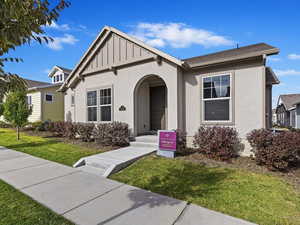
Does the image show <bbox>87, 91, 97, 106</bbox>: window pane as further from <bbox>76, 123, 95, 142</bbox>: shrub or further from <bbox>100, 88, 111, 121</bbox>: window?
<bbox>76, 123, 95, 142</bbox>: shrub

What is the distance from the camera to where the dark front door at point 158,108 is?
31.9ft

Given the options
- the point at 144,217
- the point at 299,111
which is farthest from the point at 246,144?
the point at 299,111

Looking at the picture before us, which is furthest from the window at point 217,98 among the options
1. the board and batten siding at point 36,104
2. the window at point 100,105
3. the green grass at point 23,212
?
the board and batten siding at point 36,104

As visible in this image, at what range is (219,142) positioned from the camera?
20.1ft

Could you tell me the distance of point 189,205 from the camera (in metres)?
3.31

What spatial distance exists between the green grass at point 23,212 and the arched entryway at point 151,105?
614cm

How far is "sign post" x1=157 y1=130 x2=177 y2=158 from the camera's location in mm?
6449

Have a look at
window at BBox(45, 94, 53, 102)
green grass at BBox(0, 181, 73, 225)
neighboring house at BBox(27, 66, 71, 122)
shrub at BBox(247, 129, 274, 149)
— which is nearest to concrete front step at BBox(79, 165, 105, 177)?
green grass at BBox(0, 181, 73, 225)

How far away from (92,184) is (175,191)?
7.12 feet

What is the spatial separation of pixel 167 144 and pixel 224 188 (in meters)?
2.83

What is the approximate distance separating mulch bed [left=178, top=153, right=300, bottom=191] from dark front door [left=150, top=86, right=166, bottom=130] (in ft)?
11.2

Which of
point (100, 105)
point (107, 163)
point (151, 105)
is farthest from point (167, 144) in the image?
point (100, 105)

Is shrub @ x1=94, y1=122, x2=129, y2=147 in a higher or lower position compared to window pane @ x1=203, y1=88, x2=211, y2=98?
lower

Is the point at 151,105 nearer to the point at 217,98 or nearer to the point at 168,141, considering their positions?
the point at 168,141
